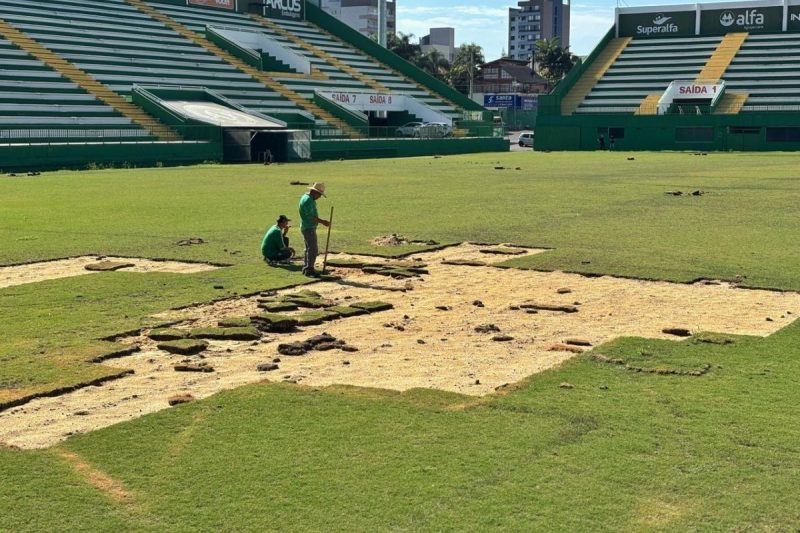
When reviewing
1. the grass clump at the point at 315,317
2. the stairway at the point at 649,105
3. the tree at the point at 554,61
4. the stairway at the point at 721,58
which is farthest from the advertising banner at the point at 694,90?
the tree at the point at 554,61

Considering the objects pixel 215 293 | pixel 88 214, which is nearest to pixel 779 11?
pixel 88 214

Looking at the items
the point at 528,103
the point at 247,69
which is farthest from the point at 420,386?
the point at 528,103

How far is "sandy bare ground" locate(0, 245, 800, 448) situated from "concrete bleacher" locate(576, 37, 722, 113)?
6399cm

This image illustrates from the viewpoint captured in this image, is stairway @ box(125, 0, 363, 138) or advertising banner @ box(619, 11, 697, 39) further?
advertising banner @ box(619, 11, 697, 39)

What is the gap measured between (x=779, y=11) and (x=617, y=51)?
40.4 feet

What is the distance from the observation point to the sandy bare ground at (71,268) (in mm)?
15383

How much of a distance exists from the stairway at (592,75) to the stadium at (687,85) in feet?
0.27

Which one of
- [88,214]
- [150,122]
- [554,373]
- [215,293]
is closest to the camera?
[554,373]

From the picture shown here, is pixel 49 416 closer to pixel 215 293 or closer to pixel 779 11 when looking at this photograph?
pixel 215 293

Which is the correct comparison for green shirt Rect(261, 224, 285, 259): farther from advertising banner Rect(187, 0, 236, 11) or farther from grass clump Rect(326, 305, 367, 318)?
advertising banner Rect(187, 0, 236, 11)

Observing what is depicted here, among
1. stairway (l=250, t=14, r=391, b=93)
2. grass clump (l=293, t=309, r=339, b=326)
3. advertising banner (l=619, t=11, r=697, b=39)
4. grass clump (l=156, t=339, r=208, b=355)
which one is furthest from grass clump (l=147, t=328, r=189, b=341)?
advertising banner (l=619, t=11, r=697, b=39)

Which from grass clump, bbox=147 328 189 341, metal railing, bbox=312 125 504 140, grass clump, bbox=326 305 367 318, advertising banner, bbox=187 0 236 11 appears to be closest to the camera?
grass clump, bbox=147 328 189 341

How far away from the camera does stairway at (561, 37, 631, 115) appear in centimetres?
7969

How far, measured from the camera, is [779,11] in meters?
80.3
